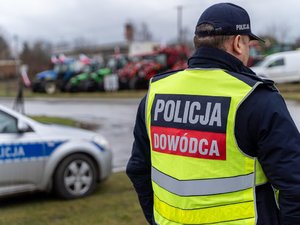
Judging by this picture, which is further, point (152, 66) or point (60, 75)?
point (60, 75)

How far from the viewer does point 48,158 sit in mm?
6000

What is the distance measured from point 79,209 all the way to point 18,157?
95 centimetres

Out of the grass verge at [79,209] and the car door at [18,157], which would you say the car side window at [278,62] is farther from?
the car door at [18,157]

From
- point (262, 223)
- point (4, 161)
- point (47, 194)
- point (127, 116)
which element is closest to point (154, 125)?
point (262, 223)

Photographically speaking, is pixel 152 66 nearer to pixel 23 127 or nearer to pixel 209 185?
pixel 23 127

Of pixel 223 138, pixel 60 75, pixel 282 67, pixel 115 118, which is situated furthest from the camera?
pixel 60 75

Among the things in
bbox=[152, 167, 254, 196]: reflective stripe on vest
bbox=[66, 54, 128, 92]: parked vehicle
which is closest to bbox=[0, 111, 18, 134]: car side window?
bbox=[152, 167, 254, 196]: reflective stripe on vest

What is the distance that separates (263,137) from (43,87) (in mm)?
31175

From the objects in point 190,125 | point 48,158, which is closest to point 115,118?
point 48,158

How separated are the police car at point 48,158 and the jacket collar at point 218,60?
4130 mm

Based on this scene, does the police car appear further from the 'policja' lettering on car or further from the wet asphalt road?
the 'policja' lettering on car

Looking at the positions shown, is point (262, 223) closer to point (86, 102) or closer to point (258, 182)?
point (258, 182)

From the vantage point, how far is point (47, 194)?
6586mm

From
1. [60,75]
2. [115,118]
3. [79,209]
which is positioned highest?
[79,209]
